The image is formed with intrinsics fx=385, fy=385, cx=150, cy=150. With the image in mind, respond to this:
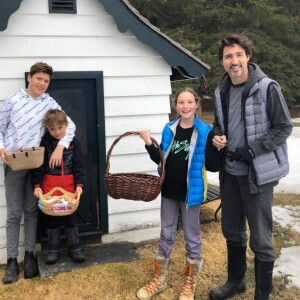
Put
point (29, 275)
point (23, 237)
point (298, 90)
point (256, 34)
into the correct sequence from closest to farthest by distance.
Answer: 1. point (29, 275)
2. point (23, 237)
3. point (256, 34)
4. point (298, 90)

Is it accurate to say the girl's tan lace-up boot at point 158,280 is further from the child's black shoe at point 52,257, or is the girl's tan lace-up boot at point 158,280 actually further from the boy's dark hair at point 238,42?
the boy's dark hair at point 238,42

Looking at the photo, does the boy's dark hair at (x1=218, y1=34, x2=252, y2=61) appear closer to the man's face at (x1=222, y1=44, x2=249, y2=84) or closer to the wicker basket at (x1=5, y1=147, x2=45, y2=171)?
the man's face at (x1=222, y1=44, x2=249, y2=84)

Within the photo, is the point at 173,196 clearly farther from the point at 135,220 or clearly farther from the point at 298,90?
the point at 298,90

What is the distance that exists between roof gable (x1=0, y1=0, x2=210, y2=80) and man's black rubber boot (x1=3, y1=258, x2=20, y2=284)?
2.32 m

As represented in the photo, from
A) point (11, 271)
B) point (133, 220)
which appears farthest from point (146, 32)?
point (11, 271)

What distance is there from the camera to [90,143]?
437 cm

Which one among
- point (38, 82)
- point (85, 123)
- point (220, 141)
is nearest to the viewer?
point (220, 141)

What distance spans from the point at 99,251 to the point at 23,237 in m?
0.85

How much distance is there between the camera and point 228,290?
3.63 m

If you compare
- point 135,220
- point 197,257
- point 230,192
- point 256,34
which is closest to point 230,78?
point 230,192

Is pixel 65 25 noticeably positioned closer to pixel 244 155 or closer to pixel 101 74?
pixel 101 74

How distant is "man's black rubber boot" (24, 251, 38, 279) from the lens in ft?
12.8

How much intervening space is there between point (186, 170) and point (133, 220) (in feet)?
5.09

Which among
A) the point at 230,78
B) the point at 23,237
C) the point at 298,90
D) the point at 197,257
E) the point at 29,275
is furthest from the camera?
the point at 298,90
